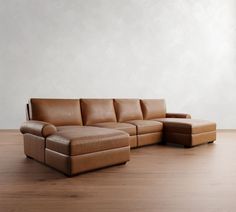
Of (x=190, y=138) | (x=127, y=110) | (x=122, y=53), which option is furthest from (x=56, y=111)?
(x=122, y=53)

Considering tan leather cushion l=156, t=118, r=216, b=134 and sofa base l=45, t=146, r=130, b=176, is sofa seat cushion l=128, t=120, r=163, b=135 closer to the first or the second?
tan leather cushion l=156, t=118, r=216, b=134

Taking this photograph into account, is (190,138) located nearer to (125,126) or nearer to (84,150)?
(125,126)

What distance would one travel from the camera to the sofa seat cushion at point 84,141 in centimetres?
231

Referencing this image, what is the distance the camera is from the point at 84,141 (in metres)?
2.38

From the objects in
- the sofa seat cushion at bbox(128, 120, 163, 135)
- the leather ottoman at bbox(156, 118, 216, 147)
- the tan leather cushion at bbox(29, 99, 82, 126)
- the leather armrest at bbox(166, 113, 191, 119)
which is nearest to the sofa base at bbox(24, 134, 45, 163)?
the tan leather cushion at bbox(29, 99, 82, 126)

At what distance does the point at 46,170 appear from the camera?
8.38ft

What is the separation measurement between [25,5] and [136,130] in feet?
12.8

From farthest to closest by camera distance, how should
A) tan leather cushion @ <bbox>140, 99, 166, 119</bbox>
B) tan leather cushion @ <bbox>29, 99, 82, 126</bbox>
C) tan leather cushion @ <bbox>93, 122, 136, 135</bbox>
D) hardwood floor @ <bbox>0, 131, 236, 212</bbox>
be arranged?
tan leather cushion @ <bbox>140, 99, 166, 119</bbox> < tan leather cushion @ <bbox>93, 122, 136, 135</bbox> < tan leather cushion @ <bbox>29, 99, 82, 126</bbox> < hardwood floor @ <bbox>0, 131, 236, 212</bbox>

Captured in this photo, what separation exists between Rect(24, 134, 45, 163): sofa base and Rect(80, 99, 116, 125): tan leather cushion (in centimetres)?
88

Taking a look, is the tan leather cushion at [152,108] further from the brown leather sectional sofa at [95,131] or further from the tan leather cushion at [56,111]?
the tan leather cushion at [56,111]

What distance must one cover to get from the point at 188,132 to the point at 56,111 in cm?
205

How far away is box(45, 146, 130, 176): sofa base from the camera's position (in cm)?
230

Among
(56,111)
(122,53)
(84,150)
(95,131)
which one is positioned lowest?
(84,150)

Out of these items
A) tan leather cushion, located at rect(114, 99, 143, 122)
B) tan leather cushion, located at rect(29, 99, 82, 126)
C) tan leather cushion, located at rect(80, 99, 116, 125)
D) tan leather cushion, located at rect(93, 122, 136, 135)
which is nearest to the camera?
tan leather cushion, located at rect(29, 99, 82, 126)
